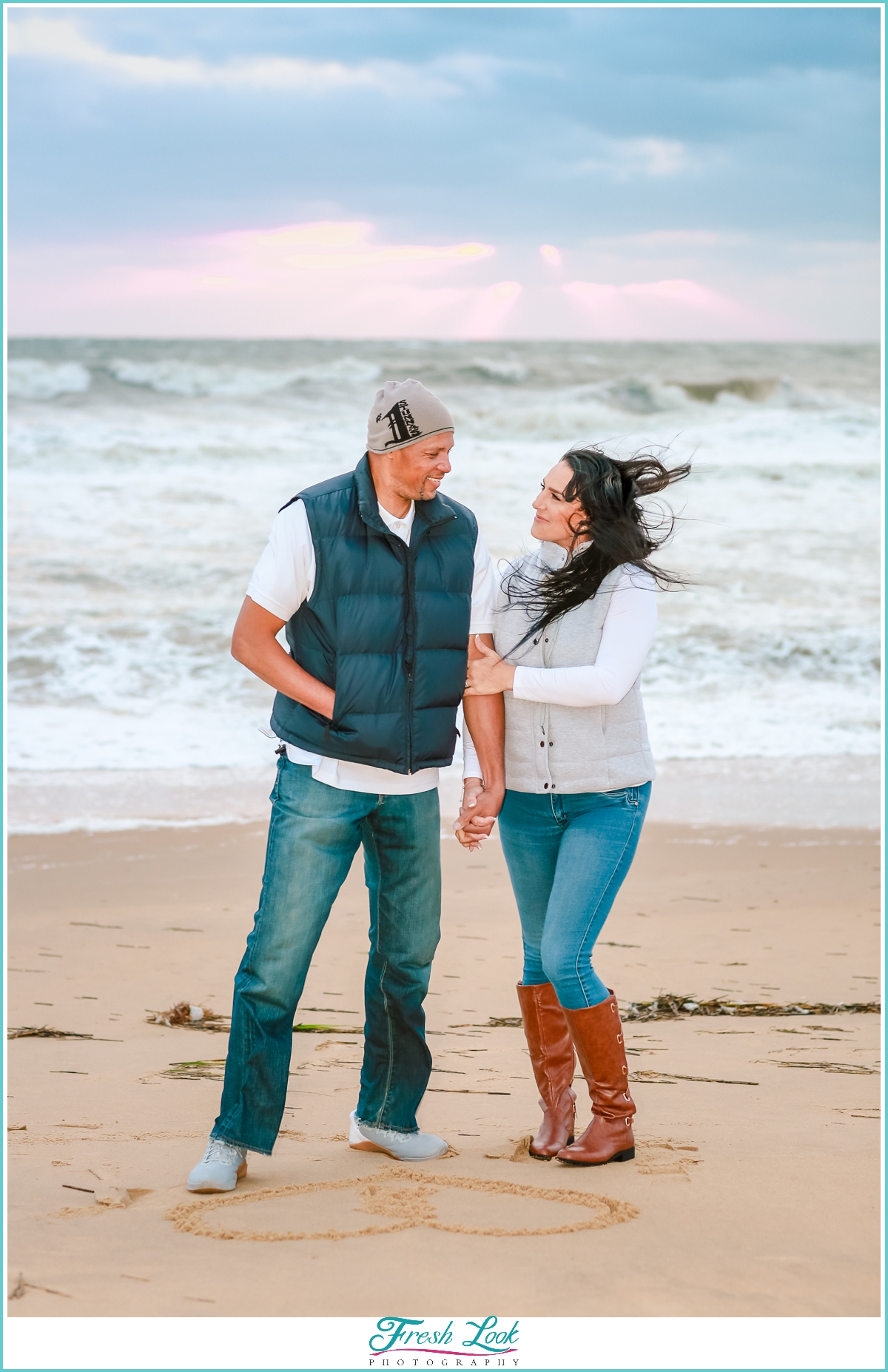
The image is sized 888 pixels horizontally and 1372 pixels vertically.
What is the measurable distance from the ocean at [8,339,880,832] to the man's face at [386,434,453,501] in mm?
737

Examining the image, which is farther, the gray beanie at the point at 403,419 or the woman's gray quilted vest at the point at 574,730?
the woman's gray quilted vest at the point at 574,730

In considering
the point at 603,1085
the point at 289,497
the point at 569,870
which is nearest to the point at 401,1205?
the point at 603,1085

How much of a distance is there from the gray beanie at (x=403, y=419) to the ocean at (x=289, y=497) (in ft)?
2.47

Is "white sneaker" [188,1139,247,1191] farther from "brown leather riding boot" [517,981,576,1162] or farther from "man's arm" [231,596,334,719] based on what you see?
"man's arm" [231,596,334,719]

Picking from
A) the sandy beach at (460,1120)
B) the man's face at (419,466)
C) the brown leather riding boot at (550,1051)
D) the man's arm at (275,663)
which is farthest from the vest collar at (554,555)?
the sandy beach at (460,1120)

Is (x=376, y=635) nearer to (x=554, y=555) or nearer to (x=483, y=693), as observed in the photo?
(x=483, y=693)

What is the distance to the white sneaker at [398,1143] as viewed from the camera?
→ 10.2 ft

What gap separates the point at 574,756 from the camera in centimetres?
303

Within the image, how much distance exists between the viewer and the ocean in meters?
9.02

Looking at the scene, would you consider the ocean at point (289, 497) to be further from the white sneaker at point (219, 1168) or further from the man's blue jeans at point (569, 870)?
the white sneaker at point (219, 1168)

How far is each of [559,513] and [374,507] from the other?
517 mm

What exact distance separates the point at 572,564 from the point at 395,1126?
1539 millimetres

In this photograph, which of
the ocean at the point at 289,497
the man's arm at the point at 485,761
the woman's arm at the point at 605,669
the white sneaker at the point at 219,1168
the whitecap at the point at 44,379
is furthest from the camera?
the whitecap at the point at 44,379

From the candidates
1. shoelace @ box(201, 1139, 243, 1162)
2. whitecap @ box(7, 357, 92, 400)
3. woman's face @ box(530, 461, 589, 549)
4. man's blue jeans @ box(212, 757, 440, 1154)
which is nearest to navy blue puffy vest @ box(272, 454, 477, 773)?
man's blue jeans @ box(212, 757, 440, 1154)
